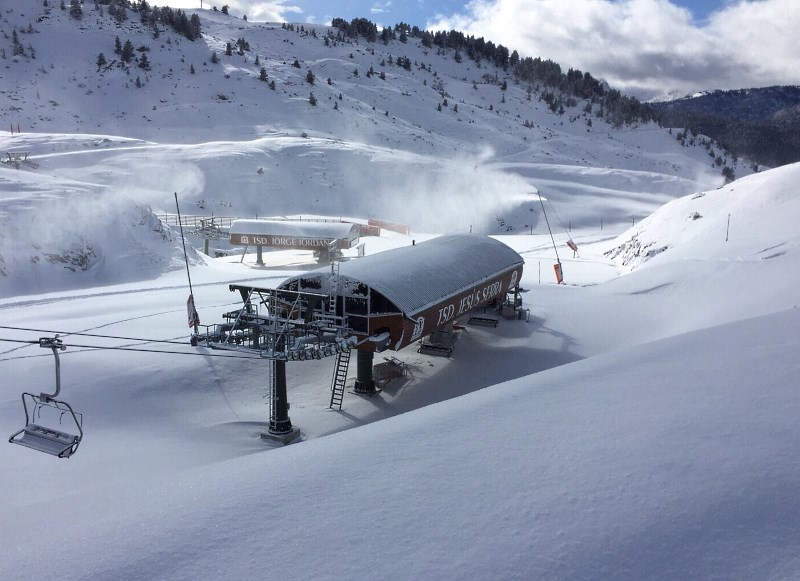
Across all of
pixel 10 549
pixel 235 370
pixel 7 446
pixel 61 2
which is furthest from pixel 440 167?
pixel 61 2

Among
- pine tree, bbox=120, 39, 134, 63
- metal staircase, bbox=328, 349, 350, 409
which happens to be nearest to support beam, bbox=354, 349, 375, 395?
metal staircase, bbox=328, 349, 350, 409

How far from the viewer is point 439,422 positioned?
10.9 meters

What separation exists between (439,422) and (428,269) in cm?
1180

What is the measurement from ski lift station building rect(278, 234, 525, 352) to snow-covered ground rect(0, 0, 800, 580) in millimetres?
2326

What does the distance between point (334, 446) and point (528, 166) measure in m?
82.1

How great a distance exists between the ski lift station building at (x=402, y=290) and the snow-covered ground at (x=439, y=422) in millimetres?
2326

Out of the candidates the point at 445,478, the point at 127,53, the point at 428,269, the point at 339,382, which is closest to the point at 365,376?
the point at 339,382

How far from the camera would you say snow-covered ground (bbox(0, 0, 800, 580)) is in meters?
6.88

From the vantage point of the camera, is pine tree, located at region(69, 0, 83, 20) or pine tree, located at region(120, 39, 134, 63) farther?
pine tree, located at region(69, 0, 83, 20)

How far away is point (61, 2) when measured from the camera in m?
120

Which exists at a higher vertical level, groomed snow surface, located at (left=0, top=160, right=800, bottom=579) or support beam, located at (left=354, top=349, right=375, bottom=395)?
groomed snow surface, located at (left=0, top=160, right=800, bottom=579)

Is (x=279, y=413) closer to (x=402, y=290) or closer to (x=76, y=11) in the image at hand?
(x=402, y=290)

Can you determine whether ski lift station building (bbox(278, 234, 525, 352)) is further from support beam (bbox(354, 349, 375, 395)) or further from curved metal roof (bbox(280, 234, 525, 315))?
support beam (bbox(354, 349, 375, 395))

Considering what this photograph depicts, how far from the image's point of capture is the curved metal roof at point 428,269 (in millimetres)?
19703
